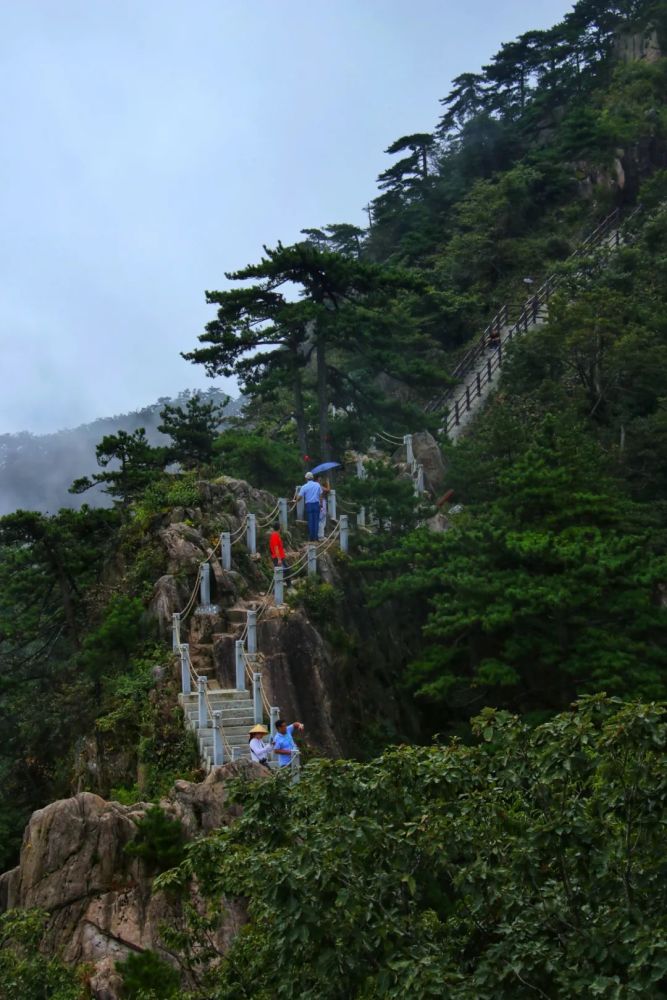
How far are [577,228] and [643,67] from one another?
9.91 m

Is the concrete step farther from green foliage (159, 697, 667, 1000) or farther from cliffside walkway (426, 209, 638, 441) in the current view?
cliffside walkway (426, 209, 638, 441)

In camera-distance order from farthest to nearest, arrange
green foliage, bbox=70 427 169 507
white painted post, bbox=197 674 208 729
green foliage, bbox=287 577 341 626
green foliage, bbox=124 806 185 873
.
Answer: green foliage, bbox=70 427 169 507
green foliage, bbox=287 577 341 626
white painted post, bbox=197 674 208 729
green foliage, bbox=124 806 185 873

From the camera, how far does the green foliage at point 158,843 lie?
13578 mm

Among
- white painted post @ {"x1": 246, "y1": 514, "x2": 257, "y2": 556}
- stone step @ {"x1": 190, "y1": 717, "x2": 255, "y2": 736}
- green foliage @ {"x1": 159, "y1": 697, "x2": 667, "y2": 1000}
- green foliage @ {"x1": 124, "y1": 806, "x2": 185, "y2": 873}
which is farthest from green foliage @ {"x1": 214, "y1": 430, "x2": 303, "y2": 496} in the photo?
green foliage @ {"x1": 159, "y1": 697, "x2": 667, "y2": 1000}

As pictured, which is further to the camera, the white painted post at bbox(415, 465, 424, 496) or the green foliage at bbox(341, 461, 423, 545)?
the white painted post at bbox(415, 465, 424, 496)

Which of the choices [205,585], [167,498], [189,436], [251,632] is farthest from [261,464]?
[251,632]

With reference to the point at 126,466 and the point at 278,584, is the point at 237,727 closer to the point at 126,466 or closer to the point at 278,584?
the point at 278,584

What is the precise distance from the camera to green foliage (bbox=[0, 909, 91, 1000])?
34.0ft

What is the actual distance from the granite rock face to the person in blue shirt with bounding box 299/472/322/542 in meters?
8.22

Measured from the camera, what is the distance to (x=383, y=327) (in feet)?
86.6

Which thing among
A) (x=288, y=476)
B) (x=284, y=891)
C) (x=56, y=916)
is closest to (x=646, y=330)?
(x=288, y=476)

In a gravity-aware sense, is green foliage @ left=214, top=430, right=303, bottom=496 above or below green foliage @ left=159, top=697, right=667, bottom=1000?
above

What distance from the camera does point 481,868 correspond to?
26.0 feet

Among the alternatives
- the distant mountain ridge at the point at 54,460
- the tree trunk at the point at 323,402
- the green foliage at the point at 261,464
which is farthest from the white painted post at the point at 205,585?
the distant mountain ridge at the point at 54,460
